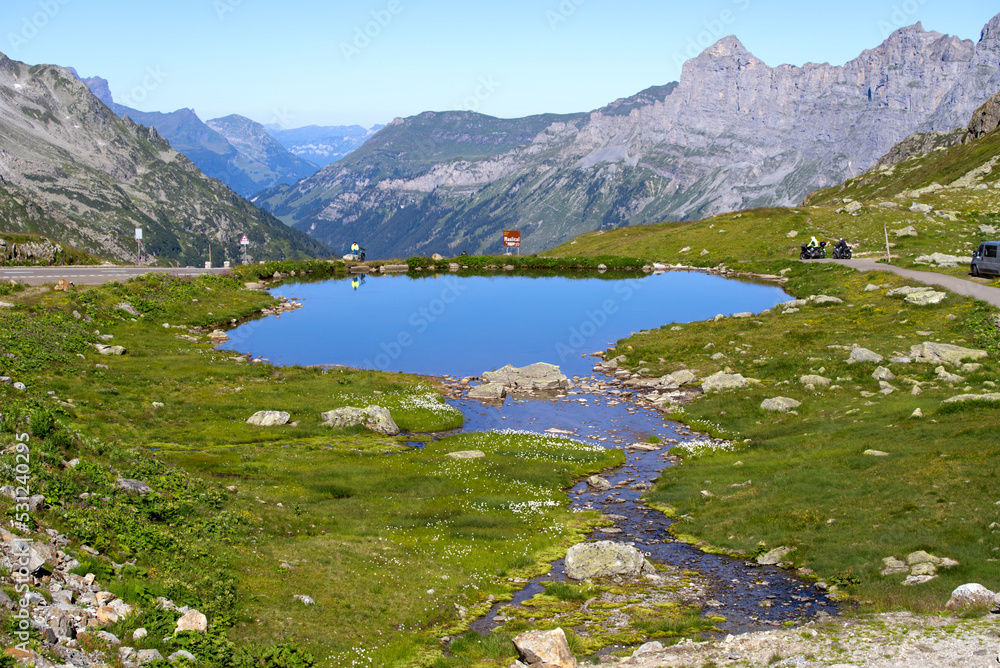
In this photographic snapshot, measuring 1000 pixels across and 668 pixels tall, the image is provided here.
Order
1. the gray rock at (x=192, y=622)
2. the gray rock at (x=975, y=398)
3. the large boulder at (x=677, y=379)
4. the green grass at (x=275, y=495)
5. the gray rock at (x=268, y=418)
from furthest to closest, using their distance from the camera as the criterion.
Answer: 1. the large boulder at (x=677, y=379)
2. the gray rock at (x=268, y=418)
3. the gray rock at (x=975, y=398)
4. the green grass at (x=275, y=495)
5. the gray rock at (x=192, y=622)

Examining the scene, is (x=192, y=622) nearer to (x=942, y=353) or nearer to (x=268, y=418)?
(x=268, y=418)

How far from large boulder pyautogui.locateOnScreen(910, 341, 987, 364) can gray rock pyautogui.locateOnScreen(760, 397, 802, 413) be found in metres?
9.91

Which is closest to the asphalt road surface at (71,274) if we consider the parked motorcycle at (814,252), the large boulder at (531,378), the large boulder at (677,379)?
the large boulder at (531,378)

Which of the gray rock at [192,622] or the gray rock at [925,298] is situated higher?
the gray rock at [925,298]

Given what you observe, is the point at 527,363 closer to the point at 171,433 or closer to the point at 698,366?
the point at 698,366

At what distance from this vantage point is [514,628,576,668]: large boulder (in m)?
19.9

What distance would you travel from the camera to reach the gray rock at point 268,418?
46.2m

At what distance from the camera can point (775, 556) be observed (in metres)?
28.8

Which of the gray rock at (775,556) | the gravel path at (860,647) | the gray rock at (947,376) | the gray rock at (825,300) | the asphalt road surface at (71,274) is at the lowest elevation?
the gray rock at (775,556)

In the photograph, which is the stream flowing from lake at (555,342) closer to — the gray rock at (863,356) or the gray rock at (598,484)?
the gray rock at (598,484)

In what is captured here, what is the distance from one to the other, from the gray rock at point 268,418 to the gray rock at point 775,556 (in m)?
30.2

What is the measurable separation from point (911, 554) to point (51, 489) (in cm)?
2790

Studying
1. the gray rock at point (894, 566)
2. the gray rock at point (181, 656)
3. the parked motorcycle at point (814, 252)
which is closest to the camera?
the gray rock at point (181, 656)

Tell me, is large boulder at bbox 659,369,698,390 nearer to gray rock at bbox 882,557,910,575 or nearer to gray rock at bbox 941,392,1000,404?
gray rock at bbox 941,392,1000,404
